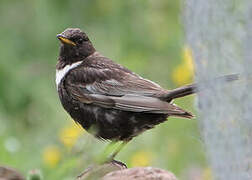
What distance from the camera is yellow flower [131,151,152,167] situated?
6.88 m

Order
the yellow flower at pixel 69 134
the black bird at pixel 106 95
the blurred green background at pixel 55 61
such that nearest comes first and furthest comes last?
the black bird at pixel 106 95, the yellow flower at pixel 69 134, the blurred green background at pixel 55 61

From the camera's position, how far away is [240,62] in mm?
3582

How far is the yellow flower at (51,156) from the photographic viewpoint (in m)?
6.29

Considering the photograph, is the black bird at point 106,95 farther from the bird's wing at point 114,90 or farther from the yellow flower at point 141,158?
the yellow flower at point 141,158

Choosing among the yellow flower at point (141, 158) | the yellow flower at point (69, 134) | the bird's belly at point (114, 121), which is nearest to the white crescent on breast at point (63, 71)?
the bird's belly at point (114, 121)

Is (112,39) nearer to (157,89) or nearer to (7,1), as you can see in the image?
(7,1)

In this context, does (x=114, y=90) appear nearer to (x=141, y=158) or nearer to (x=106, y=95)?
(x=106, y=95)

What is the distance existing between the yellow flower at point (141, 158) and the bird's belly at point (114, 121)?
95cm

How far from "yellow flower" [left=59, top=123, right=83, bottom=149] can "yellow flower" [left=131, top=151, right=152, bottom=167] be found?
48cm

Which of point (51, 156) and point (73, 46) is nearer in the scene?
point (73, 46)

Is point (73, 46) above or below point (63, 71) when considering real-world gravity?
above

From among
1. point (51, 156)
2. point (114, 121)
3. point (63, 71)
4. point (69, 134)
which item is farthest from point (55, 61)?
point (114, 121)

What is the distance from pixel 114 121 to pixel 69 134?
1298 mm

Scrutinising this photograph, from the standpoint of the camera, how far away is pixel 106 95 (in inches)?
238
